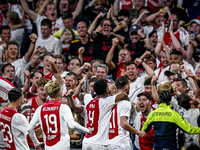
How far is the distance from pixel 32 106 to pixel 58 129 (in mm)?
2482

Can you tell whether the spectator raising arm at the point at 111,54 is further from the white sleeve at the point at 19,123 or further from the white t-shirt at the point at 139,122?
the white sleeve at the point at 19,123

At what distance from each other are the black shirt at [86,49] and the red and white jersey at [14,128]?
13.9 feet

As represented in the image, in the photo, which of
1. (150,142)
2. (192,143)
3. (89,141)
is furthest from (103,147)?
(192,143)

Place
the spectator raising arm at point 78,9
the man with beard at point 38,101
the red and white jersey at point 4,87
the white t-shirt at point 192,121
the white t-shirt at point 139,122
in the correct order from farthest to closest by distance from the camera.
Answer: the spectator raising arm at point 78,9, the man with beard at point 38,101, the white t-shirt at point 139,122, the red and white jersey at point 4,87, the white t-shirt at point 192,121

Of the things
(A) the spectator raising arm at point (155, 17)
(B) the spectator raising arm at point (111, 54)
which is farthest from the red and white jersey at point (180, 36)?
(B) the spectator raising arm at point (111, 54)

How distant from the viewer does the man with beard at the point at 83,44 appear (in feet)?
32.4

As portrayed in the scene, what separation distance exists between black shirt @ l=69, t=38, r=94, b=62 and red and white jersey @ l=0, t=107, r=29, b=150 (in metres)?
4.25

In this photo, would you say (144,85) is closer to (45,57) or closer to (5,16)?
(45,57)

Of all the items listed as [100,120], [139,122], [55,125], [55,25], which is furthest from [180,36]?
[55,125]

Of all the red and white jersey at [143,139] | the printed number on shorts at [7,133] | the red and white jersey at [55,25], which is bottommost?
the red and white jersey at [143,139]

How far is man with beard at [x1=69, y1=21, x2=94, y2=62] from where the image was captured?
32.4 feet

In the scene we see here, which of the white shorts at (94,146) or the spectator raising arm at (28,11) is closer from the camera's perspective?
the white shorts at (94,146)

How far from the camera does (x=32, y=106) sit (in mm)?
7934

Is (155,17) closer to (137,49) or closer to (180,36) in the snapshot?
(180,36)
